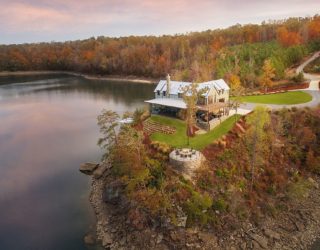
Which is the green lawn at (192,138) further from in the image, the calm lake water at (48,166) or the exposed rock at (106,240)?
the exposed rock at (106,240)

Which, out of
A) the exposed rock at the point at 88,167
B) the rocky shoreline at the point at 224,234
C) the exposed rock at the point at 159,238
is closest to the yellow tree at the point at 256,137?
the rocky shoreline at the point at 224,234

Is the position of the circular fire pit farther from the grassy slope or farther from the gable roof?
the grassy slope

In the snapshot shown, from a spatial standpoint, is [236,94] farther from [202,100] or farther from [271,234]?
[271,234]

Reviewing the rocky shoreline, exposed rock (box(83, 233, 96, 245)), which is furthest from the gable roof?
exposed rock (box(83, 233, 96, 245))

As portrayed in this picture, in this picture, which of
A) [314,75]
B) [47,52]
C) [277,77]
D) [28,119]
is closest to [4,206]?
[28,119]

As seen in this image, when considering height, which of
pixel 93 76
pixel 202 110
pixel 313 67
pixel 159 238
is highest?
pixel 313 67

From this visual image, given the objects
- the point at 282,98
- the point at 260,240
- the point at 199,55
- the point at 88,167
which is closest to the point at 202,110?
the point at 88,167
